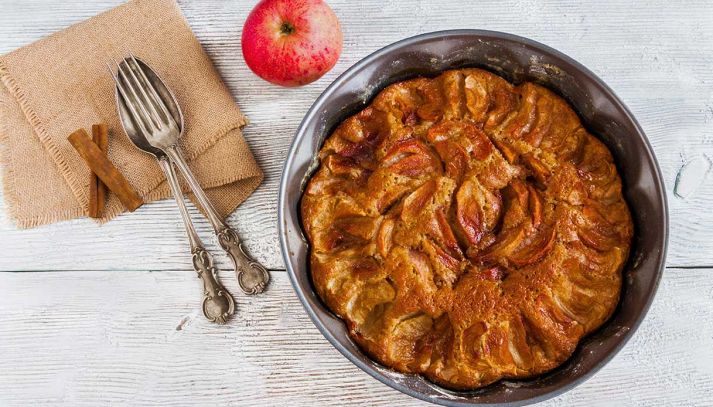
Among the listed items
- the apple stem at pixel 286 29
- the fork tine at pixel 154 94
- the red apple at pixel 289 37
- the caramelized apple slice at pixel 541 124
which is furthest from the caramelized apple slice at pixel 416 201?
the fork tine at pixel 154 94

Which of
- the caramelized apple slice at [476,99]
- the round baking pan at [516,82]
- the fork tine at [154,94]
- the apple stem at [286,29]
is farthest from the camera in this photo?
the fork tine at [154,94]

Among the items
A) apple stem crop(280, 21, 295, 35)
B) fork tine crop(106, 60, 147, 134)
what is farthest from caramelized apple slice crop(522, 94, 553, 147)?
fork tine crop(106, 60, 147, 134)

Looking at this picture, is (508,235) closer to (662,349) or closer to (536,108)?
(536,108)

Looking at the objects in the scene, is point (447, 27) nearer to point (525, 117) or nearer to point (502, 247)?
point (525, 117)

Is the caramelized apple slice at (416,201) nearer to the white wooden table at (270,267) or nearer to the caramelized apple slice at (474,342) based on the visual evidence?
the caramelized apple slice at (474,342)

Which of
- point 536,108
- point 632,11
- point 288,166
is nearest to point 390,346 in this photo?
point 288,166

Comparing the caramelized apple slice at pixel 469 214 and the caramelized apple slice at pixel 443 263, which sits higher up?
the caramelized apple slice at pixel 469 214
